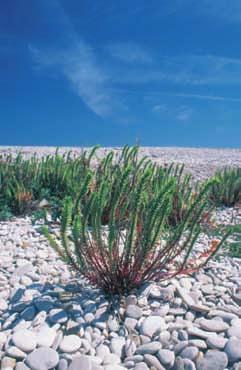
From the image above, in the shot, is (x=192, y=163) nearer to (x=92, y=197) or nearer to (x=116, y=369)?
(x=92, y=197)

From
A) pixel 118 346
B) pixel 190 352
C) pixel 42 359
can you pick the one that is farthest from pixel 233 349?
pixel 42 359

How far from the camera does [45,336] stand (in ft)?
Answer: 8.16

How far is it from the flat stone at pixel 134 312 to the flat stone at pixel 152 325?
8cm

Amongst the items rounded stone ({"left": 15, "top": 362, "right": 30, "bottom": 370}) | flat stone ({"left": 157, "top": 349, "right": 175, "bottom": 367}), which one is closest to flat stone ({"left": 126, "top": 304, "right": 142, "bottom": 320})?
flat stone ({"left": 157, "top": 349, "right": 175, "bottom": 367})

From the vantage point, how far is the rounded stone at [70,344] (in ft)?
7.83

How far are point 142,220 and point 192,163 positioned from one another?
26.0ft

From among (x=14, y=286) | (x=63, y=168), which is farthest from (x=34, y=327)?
(x=63, y=168)

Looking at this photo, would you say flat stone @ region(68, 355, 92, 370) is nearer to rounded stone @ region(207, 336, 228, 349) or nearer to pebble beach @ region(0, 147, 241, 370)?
pebble beach @ region(0, 147, 241, 370)

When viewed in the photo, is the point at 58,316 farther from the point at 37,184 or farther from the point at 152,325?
the point at 37,184

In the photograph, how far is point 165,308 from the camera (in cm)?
273

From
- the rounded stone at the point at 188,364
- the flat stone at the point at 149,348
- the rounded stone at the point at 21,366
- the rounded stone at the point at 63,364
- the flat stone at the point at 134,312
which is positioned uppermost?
the flat stone at the point at 134,312

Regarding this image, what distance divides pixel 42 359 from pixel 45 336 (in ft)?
0.59

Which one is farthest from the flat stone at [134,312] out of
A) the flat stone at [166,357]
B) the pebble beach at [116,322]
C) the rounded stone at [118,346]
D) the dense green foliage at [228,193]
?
the dense green foliage at [228,193]

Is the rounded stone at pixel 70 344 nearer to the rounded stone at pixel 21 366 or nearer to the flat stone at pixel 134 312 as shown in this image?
the rounded stone at pixel 21 366
